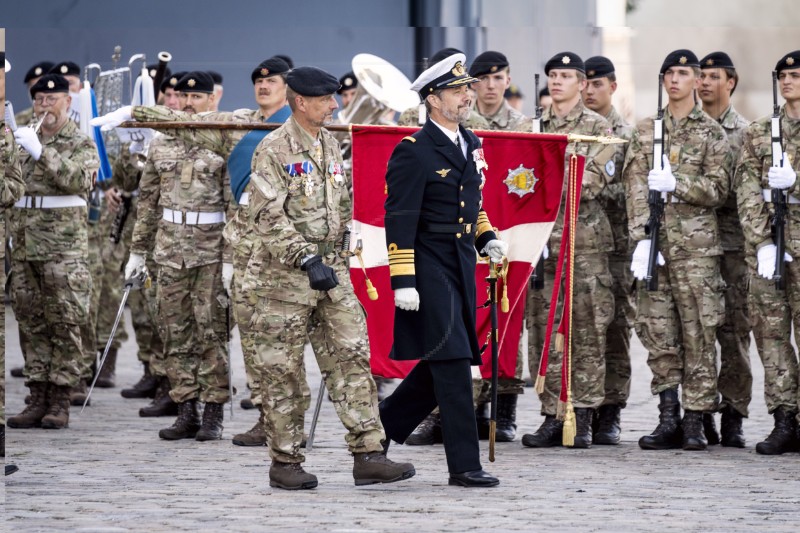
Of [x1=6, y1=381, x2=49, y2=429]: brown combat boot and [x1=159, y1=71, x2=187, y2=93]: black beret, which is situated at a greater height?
[x1=159, y1=71, x2=187, y2=93]: black beret

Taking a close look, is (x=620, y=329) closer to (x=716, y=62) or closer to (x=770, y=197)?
(x=770, y=197)

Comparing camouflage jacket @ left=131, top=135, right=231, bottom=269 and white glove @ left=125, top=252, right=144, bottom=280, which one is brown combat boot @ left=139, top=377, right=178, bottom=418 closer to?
white glove @ left=125, top=252, right=144, bottom=280

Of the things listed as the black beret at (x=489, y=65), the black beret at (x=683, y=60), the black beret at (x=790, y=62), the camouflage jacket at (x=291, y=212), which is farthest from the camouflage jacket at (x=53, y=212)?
the black beret at (x=790, y=62)

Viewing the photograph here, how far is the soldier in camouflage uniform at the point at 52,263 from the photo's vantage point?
9.73m

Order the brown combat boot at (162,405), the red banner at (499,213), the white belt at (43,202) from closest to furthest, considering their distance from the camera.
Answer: the red banner at (499,213) → the white belt at (43,202) → the brown combat boot at (162,405)

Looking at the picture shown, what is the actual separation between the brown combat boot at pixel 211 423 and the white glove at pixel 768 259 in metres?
3.40

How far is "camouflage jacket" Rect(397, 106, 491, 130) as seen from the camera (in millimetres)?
9320

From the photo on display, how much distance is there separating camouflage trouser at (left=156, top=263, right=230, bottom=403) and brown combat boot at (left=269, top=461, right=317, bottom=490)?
2066mm

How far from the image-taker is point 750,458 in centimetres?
830

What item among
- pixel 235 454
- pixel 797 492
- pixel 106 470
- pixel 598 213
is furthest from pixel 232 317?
pixel 797 492

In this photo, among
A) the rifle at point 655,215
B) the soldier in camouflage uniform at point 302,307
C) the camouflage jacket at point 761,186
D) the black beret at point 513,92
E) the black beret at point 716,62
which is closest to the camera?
the soldier in camouflage uniform at point 302,307

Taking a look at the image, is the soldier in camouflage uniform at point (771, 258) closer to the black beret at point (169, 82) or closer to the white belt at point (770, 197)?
the white belt at point (770, 197)

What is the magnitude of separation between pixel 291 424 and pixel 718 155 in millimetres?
3137

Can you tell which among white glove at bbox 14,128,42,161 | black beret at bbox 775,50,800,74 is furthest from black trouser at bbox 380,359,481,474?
white glove at bbox 14,128,42,161
